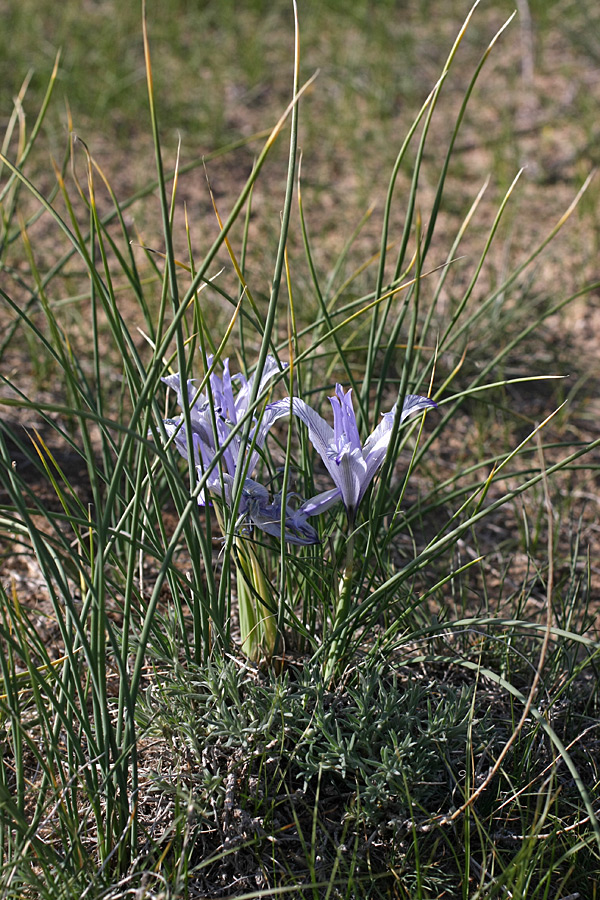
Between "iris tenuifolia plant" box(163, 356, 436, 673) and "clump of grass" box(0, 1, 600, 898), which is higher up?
"iris tenuifolia plant" box(163, 356, 436, 673)

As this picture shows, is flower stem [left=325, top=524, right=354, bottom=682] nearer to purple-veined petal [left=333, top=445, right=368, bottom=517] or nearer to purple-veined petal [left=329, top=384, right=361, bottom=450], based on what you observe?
purple-veined petal [left=333, top=445, right=368, bottom=517]

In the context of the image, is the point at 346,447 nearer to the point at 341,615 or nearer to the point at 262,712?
the point at 341,615

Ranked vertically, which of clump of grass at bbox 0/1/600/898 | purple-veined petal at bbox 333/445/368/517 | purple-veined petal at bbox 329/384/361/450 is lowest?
clump of grass at bbox 0/1/600/898

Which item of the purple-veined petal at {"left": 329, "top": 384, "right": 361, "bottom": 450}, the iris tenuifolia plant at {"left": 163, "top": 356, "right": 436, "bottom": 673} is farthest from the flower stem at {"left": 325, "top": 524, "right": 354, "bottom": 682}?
the purple-veined petal at {"left": 329, "top": 384, "right": 361, "bottom": 450}

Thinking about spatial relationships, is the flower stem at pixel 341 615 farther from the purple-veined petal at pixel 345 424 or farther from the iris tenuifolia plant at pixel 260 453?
the purple-veined petal at pixel 345 424

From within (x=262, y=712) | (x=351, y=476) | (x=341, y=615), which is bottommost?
(x=262, y=712)

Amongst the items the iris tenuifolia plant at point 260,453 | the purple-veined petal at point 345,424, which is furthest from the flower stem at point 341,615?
the purple-veined petal at point 345,424

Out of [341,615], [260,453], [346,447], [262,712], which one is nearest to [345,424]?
→ [346,447]

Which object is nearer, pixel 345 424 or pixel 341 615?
pixel 345 424

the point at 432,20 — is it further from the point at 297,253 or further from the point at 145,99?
the point at 297,253
